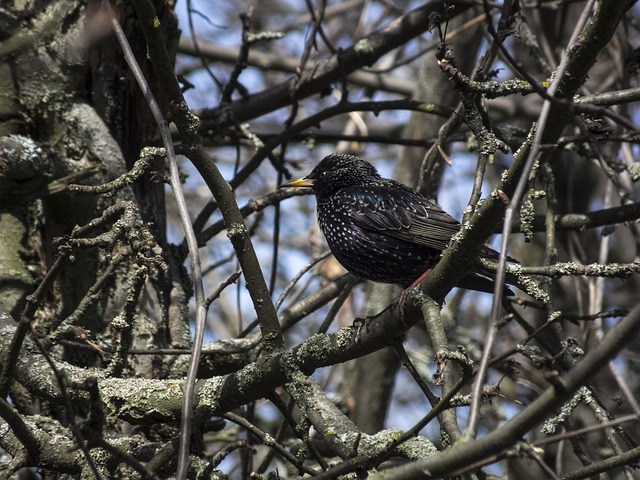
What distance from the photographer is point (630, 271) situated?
2.61m

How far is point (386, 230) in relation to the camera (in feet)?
14.7

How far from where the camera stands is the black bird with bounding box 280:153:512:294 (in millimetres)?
4348

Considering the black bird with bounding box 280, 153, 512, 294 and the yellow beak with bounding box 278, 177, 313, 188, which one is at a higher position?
the yellow beak with bounding box 278, 177, 313, 188

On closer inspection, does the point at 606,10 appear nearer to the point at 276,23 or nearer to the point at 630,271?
the point at 630,271

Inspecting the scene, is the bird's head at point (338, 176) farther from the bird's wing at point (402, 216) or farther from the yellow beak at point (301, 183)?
the bird's wing at point (402, 216)

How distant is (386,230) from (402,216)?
0.38ft

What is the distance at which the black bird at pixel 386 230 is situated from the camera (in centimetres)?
435

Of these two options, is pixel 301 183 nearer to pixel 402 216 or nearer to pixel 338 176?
pixel 338 176

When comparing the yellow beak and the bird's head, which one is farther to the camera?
the bird's head

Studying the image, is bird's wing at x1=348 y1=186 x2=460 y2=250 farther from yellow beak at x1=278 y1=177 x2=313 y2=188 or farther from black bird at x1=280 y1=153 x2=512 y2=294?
yellow beak at x1=278 y1=177 x2=313 y2=188

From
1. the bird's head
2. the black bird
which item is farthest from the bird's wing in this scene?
the bird's head

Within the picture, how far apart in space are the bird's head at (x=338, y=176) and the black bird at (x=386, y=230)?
0.50 ft

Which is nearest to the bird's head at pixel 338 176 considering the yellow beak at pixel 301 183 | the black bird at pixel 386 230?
the yellow beak at pixel 301 183

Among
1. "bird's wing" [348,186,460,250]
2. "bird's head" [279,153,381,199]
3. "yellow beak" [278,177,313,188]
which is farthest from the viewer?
"bird's head" [279,153,381,199]
